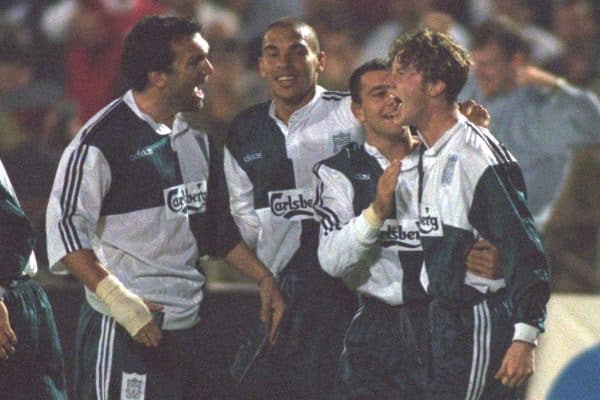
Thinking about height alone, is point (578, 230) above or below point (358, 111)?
below

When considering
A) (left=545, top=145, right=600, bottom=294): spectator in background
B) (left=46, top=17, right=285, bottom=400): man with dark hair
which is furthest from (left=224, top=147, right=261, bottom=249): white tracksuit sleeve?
(left=545, top=145, right=600, bottom=294): spectator in background

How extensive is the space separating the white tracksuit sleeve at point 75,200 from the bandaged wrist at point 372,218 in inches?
37.4

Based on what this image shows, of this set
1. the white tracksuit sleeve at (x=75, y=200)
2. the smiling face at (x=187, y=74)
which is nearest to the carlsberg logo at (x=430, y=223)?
the smiling face at (x=187, y=74)

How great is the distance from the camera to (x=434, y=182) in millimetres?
5211

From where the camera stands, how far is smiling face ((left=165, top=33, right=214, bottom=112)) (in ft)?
18.9

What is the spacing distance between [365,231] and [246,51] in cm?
425

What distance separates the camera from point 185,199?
18.8 feet

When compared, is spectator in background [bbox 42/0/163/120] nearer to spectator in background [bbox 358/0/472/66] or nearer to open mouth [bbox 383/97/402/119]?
spectator in background [bbox 358/0/472/66]

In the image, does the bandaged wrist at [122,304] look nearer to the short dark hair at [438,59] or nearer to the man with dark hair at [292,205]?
the man with dark hair at [292,205]

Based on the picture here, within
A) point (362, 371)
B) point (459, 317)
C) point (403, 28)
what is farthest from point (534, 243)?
point (403, 28)

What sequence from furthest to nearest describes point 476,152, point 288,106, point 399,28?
point 399,28 < point 288,106 < point 476,152

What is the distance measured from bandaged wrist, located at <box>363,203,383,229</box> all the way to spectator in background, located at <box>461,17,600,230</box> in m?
2.24

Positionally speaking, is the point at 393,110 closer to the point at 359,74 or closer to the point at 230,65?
the point at 359,74

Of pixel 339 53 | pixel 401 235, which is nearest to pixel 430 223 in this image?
pixel 401 235
